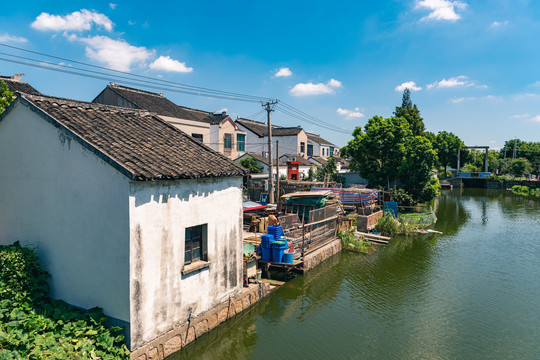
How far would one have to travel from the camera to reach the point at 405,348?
32.9 ft

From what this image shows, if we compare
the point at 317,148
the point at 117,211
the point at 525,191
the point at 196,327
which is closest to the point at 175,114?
the point at 196,327

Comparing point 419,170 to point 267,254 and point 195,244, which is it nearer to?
point 267,254

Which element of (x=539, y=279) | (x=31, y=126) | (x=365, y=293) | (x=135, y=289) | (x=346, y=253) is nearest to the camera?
(x=135, y=289)

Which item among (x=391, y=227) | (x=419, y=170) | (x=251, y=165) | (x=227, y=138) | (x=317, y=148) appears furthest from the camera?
(x=317, y=148)

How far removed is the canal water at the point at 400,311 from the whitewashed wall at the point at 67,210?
2.92 m

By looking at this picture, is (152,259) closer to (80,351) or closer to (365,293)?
(80,351)

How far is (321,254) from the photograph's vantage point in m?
17.6

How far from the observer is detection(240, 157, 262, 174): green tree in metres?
37.4

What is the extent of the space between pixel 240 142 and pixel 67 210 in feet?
117

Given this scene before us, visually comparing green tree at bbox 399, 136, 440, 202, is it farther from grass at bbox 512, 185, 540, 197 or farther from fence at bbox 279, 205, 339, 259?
grass at bbox 512, 185, 540, 197

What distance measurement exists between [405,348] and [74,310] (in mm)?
8964

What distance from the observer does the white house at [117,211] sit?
800 centimetres

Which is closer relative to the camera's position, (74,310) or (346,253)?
(74,310)

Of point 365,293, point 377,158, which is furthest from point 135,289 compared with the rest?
point 377,158
